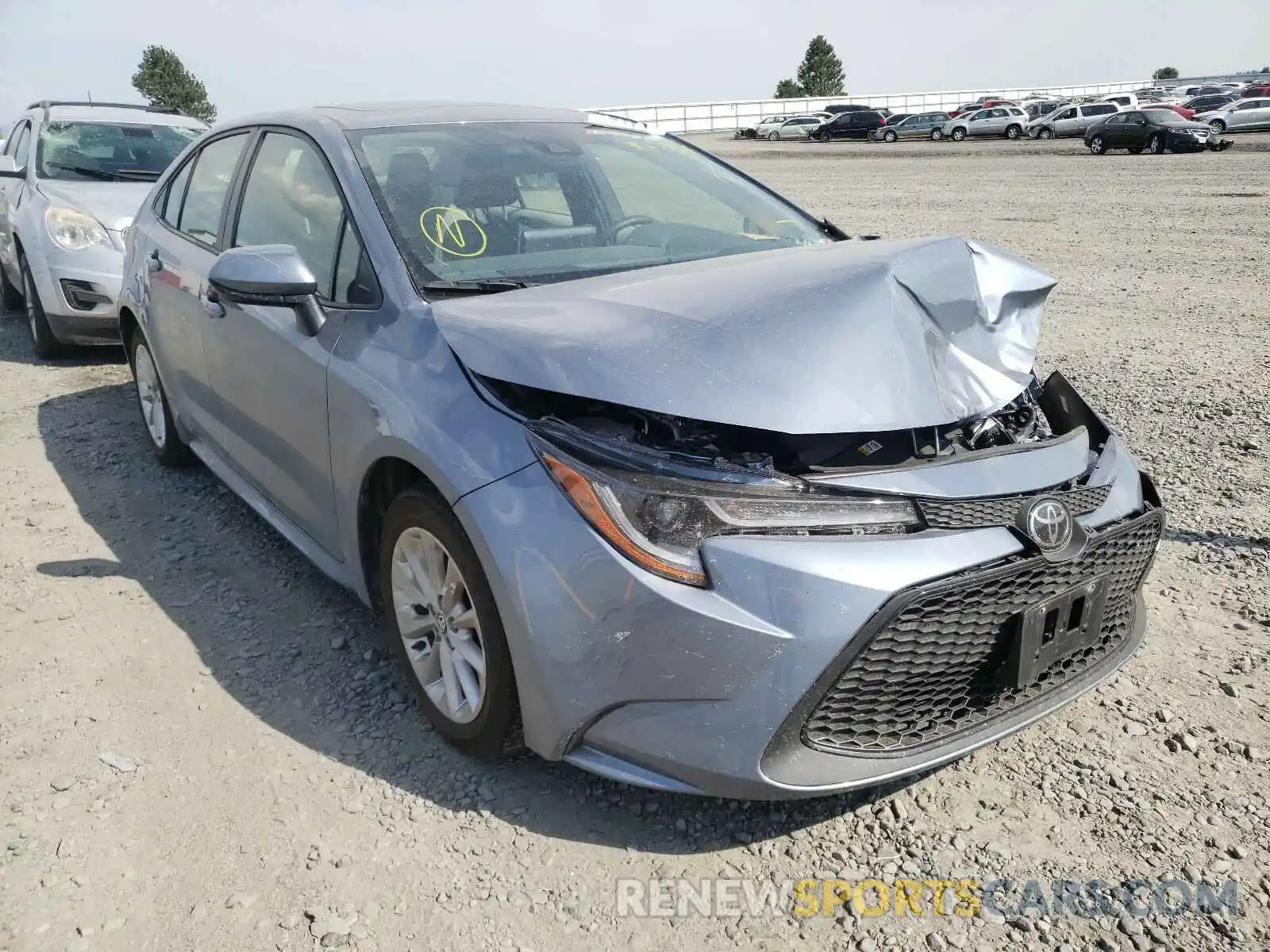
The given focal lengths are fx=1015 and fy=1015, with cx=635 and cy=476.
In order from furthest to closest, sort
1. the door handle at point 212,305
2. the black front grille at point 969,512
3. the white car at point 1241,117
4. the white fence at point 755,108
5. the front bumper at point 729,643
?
the white fence at point 755,108, the white car at point 1241,117, the door handle at point 212,305, the black front grille at point 969,512, the front bumper at point 729,643

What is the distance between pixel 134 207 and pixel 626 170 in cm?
484

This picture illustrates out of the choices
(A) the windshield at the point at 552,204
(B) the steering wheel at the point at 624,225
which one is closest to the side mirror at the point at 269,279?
(A) the windshield at the point at 552,204

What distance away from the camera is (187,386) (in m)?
4.22

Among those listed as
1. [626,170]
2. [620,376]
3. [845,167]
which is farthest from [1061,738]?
[845,167]

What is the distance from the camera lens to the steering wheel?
11.0 ft

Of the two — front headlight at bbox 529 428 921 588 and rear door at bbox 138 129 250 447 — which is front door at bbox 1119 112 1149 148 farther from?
front headlight at bbox 529 428 921 588

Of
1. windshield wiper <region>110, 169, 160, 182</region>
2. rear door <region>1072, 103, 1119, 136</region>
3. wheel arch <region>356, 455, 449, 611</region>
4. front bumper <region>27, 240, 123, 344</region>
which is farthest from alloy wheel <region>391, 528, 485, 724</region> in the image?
rear door <region>1072, 103, 1119, 136</region>

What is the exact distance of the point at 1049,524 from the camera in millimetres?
2234

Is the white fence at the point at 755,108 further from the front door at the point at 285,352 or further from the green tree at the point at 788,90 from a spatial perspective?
the front door at the point at 285,352

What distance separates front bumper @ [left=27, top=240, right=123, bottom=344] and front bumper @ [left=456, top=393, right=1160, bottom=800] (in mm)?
5548

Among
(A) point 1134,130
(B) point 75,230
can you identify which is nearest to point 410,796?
(B) point 75,230

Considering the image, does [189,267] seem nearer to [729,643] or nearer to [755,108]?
[729,643]

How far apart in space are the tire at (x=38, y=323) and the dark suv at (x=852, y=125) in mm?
41866

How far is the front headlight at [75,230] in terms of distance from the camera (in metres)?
6.78
